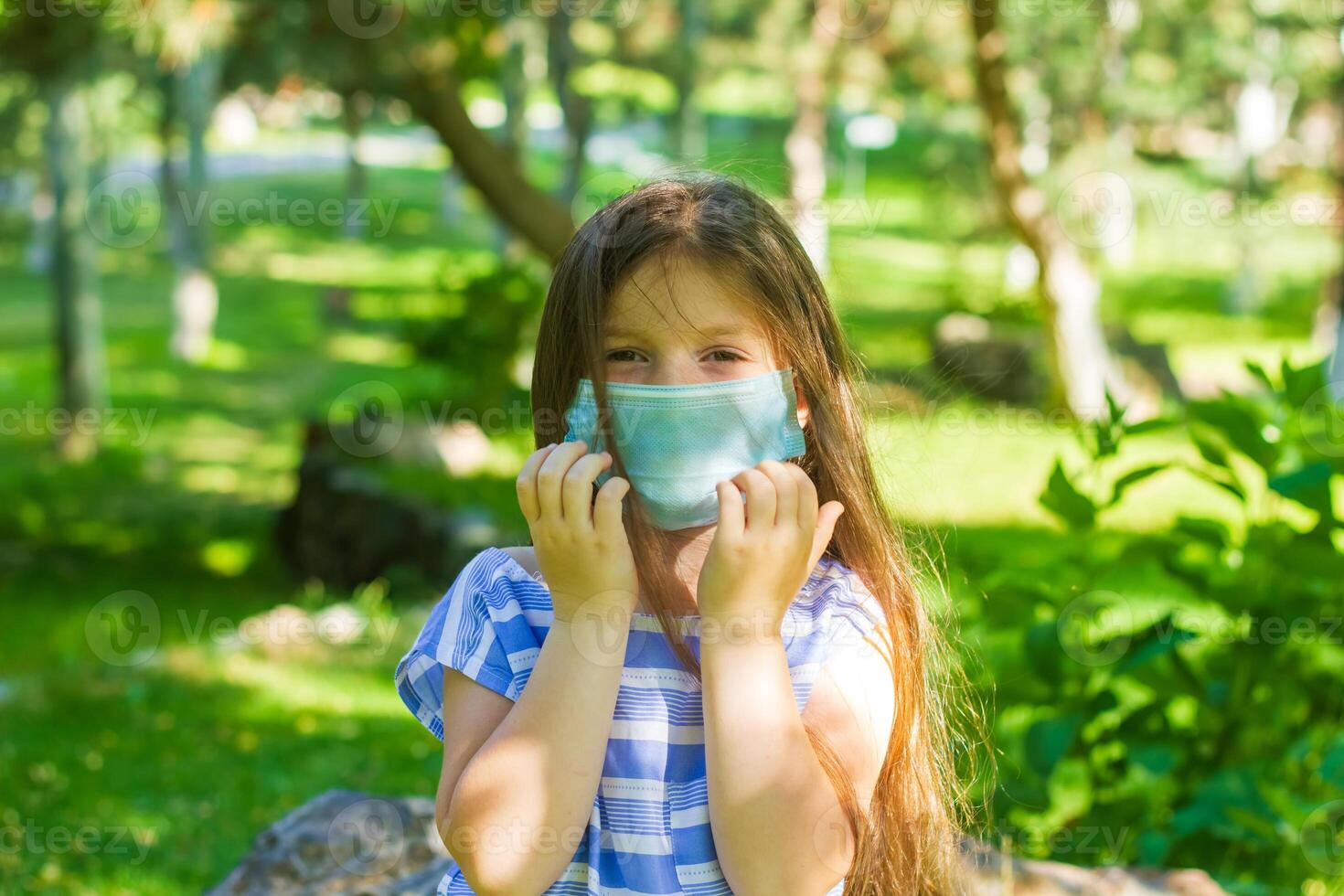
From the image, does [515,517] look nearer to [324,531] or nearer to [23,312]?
[324,531]

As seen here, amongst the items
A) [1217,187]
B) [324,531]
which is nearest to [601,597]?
[324,531]

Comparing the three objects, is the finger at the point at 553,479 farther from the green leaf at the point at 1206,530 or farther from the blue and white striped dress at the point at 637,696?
the green leaf at the point at 1206,530

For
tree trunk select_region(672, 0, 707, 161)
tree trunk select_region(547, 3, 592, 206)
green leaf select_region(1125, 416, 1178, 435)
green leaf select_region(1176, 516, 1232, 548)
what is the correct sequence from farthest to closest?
tree trunk select_region(672, 0, 707, 161)
tree trunk select_region(547, 3, 592, 206)
green leaf select_region(1176, 516, 1232, 548)
green leaf select_region(1125, 416, 1178, 435)

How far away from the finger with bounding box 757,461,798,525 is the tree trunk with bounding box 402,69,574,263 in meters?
7.38

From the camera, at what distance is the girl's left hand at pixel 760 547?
160cm

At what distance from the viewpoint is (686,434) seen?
5.56 ft

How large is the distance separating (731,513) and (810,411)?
0.35 meters

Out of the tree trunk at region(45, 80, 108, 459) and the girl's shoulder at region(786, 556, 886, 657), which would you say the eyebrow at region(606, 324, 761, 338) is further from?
the tree trunk at region(45, 80, 108, 459)

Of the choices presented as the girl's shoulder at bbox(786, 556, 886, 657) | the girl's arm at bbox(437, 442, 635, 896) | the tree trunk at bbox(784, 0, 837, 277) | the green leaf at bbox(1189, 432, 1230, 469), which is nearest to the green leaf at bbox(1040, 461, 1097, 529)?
the green leaf at bbox(1189, 432, 1230, 469)

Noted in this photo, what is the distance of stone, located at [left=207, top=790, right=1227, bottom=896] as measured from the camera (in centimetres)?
269
